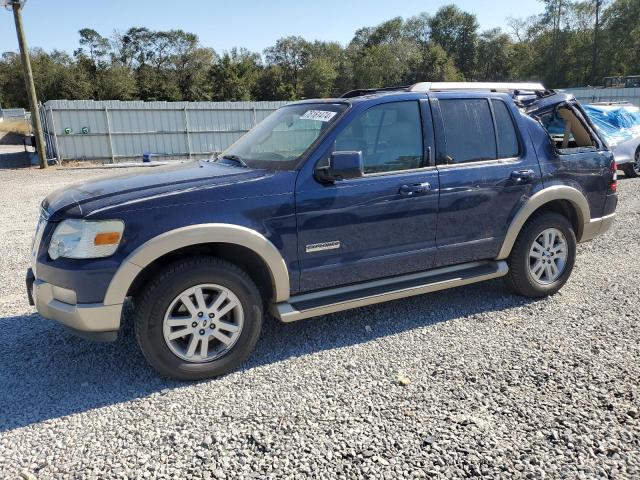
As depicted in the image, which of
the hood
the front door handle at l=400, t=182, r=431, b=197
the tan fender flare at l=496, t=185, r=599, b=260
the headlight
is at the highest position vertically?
the hood

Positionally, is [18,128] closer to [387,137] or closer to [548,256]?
[387,137]

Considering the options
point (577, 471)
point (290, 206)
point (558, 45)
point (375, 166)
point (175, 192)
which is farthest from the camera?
point (558, 45)

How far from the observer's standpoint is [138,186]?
3488 millimetres

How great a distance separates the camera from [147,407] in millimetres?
3166

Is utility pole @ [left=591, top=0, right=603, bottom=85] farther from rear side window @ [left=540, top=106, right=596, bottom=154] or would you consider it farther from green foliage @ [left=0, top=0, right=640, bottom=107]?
rear side window @ [left=540, top=106, right=596, bottom=154]

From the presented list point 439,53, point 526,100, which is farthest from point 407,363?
point 439,53

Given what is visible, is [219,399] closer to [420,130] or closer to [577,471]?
[577,471]

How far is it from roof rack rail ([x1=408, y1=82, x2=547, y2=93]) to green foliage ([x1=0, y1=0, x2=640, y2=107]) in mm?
69649

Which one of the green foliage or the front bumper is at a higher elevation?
the green foliage

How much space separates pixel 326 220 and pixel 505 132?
6.66ft

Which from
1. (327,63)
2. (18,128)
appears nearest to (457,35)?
(327,63)

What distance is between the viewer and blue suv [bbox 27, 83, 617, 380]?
10.5 ft

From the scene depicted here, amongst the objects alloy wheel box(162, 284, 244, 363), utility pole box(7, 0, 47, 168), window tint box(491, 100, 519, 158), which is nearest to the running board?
alloy wheel box(162, 284, 244, 363)

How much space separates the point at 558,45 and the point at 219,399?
93771 mm
